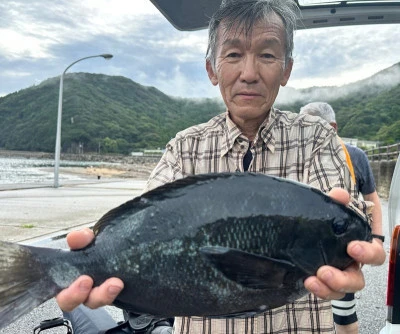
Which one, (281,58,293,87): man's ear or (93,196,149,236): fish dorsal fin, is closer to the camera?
(93,196,149,236): fish dorsal fin

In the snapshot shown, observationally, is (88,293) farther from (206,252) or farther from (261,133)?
(261,133)

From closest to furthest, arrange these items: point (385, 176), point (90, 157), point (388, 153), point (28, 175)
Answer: point (385, 176)
point (388, 153)
point (28, 175)
point (90, 157)

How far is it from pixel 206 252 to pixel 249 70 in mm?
1050

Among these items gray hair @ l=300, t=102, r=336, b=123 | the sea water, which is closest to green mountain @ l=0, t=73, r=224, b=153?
the sea water

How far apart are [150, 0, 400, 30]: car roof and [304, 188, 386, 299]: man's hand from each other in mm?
1978

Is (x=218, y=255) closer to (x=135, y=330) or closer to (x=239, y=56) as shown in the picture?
(x=239, y=56)

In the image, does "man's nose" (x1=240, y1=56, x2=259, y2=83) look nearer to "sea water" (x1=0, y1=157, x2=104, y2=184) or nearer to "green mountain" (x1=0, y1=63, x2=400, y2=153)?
"sea water" (x1=0, y1=157, x2=104, y2=184)

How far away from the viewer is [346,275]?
161 cm

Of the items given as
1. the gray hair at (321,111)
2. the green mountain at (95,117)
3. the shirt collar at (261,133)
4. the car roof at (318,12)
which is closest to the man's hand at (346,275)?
the shirt collar at (261,133)

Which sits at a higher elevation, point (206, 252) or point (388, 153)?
point (388, 153)

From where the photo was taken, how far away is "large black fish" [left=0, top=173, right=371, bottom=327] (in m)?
1.60

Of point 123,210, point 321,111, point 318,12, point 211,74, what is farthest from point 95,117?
point 123,210

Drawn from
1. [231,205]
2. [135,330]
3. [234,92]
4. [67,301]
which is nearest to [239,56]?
[234,92]

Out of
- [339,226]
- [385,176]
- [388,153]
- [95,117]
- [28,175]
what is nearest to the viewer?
[339,226]
